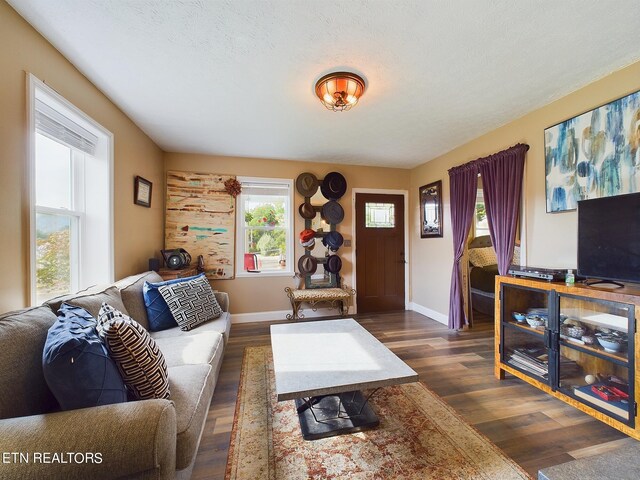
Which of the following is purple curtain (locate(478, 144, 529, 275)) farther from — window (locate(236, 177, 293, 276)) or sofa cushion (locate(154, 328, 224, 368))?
sofa cushion (locate(154, 328, 224, 368))

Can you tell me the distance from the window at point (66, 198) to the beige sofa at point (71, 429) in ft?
2.18

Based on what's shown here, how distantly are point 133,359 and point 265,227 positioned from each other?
2968 mm

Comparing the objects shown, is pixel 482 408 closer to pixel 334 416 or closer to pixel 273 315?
pixel 334 416

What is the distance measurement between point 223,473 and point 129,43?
2.61 m

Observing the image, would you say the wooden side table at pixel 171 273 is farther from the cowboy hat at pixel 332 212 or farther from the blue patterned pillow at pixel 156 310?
the cowboy hat at pixel 332 212

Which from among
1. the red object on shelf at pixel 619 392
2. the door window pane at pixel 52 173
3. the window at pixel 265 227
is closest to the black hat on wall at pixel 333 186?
the window at pixel 265 227

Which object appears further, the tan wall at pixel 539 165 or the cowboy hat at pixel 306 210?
the cowboy hat at pixel 306 210

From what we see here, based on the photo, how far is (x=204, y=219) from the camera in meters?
3.75

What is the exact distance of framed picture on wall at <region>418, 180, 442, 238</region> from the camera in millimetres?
3881

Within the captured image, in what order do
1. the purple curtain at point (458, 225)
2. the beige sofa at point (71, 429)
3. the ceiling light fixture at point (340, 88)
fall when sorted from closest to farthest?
the beige sofa at point (71, 429)
the ceiling light fixture at point (340, 88)
the purple curtain at point (458, 225)

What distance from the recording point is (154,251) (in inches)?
131

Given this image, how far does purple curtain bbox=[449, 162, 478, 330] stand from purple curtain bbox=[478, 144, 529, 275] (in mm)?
307

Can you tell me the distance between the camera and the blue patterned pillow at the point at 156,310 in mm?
2234

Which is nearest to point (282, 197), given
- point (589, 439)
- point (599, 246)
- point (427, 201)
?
point (427, 201)
